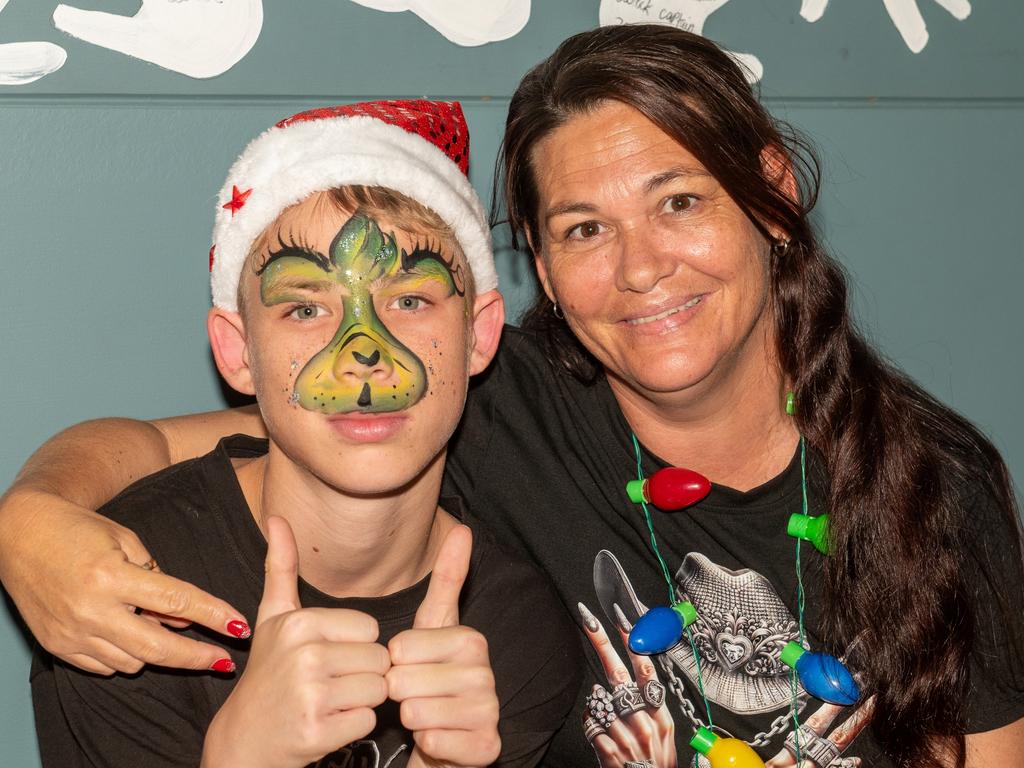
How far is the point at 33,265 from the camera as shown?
1.73 m

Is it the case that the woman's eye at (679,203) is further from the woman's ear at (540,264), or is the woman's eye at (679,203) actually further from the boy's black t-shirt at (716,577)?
the boy's black t-shirt at (716,577)

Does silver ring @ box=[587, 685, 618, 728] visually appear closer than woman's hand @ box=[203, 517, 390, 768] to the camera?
No

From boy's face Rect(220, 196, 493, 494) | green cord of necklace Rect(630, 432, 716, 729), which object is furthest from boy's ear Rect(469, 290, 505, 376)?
green cord of necklace Rect(630, 432, 716, 729)

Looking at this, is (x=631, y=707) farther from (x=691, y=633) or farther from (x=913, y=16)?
(x=913, y=16)

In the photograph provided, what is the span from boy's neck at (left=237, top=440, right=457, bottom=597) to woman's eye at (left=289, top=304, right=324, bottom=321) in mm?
194

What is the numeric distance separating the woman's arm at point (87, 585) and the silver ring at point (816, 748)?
32.6 inches

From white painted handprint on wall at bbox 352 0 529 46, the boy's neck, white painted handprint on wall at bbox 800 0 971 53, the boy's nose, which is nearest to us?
the boy's nose

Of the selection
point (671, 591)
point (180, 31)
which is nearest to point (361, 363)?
point (671, 591)

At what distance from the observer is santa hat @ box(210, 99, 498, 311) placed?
54.7 inches

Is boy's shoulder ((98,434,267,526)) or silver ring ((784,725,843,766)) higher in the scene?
boy's shoulder ((98,434,267,526))

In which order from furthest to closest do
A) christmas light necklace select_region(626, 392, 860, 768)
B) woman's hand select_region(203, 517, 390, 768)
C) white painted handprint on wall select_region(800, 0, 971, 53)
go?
white painted handprint on wall select_region(800, 0, 971, 53) → christmas light necklace select_region(626, 392, 860, 768) → woman's hand select_region(203, 517, 390, 768)

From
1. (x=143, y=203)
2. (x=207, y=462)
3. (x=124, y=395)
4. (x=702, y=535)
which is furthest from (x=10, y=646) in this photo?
(x=702, y=535)

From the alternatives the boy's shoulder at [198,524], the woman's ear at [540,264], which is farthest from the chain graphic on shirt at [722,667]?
the boy's shoulder at [198,524]

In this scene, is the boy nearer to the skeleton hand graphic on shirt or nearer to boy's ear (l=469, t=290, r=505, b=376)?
boy's ear (l=469, t=290, r=505, b=376)
